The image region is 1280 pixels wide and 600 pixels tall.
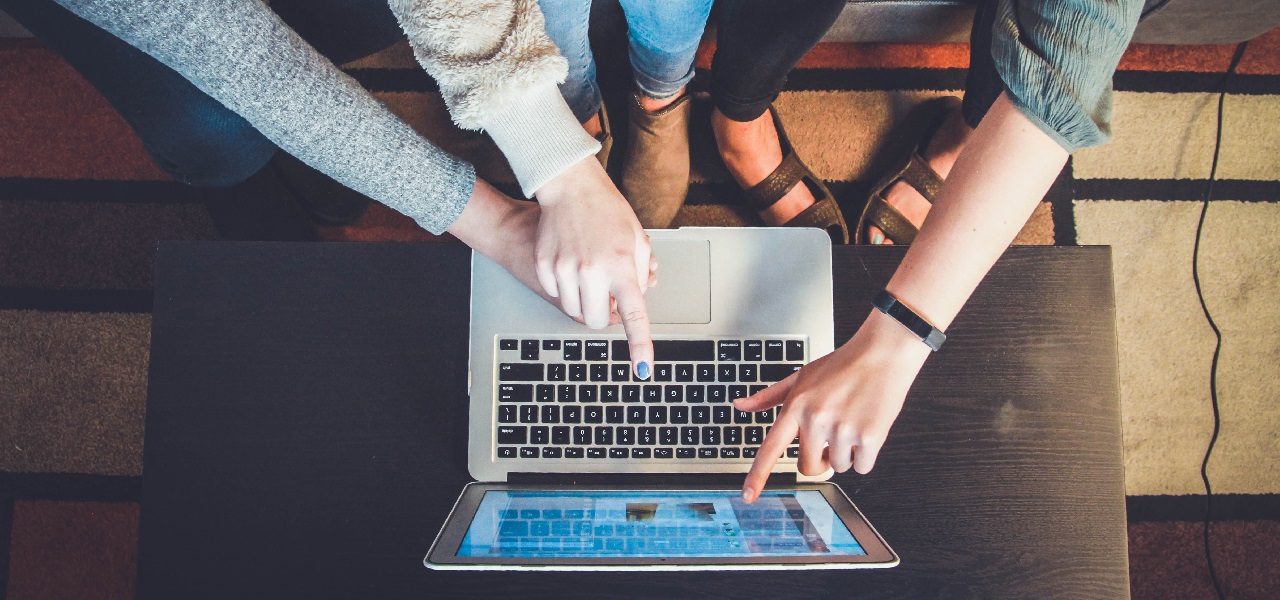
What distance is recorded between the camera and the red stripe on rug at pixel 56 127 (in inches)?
50.4

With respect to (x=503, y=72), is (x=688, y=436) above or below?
below

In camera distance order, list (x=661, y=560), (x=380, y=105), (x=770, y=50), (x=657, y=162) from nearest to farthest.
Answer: (x=661, y=560) → (x=380, y=105) → (x=770, y=50) → (x=657, y=162)

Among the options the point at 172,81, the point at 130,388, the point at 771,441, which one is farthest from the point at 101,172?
the point at 771,441

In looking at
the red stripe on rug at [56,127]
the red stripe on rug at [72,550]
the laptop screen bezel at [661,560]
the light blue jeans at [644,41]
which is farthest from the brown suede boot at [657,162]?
the red stripe on rug at [72,550]

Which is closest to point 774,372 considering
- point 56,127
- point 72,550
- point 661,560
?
point 661,560

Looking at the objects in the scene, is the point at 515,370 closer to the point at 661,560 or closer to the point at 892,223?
the point at 661,560

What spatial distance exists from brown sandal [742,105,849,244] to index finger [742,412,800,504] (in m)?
0.60

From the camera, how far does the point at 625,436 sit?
67cm

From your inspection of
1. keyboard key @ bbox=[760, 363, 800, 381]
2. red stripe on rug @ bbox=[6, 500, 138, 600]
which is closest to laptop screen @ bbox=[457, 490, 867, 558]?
keyboard key @ bbox=[760, 363, 800, 381]

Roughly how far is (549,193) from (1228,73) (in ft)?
4.66

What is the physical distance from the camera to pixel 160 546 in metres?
0.67

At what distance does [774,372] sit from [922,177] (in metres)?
0.65

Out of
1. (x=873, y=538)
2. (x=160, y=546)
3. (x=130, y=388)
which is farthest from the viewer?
(x=130, y=388)

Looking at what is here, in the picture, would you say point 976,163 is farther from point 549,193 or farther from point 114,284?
point 114,284
